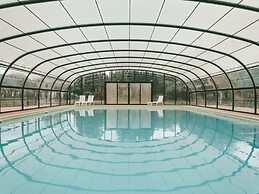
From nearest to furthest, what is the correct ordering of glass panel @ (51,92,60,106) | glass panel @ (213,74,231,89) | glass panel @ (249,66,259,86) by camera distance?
glass panel @ (249,66,259,86), glass panel @ (213,74,231,89), glass panel @ (51,92,60,106)

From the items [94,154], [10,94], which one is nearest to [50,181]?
[94,154]

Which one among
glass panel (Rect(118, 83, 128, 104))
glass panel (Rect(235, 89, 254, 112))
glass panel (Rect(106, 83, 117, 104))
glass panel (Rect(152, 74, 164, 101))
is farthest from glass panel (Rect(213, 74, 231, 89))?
glass panel (Rect(106, 83, 117, 104))

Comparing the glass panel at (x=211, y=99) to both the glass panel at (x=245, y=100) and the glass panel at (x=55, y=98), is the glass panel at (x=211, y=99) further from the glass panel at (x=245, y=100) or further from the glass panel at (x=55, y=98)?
the glass panel at (x=55, y=98)

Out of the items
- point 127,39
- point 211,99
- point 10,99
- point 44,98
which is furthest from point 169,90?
point 10,99

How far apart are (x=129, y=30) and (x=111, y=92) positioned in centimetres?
1532

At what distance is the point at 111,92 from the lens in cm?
2523

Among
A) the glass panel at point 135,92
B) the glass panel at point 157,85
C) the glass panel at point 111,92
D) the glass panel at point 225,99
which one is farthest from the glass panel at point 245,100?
the glass panel at point 111,92

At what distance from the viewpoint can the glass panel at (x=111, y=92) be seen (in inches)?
993

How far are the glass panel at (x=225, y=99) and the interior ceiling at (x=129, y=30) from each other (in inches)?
130

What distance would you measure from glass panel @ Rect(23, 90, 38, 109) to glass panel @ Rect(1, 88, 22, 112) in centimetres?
97

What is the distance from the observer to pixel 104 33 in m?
10.5

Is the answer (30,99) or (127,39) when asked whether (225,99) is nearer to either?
(127,39)

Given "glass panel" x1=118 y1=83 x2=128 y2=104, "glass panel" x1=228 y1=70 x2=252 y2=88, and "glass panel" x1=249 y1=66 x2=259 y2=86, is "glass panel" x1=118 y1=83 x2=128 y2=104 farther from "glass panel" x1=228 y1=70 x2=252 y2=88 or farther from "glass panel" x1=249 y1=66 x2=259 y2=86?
"glass panel" x1=249 y1=66 x2=259 y2=86

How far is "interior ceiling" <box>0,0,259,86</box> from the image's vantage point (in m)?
7.43
